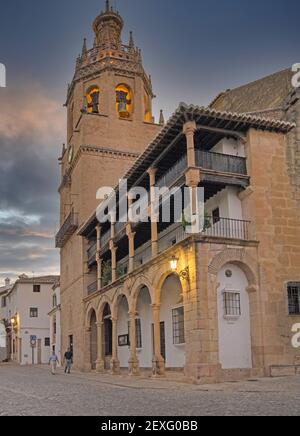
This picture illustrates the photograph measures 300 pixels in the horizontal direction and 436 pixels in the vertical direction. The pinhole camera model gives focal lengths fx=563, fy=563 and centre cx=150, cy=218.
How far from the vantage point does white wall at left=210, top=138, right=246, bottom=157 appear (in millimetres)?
20531

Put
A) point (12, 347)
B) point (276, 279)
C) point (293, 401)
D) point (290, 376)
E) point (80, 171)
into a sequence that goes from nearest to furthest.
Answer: point (293, 401) → point (290, 376) → point (276, 279) → point (80, 171) → point (12, 347)

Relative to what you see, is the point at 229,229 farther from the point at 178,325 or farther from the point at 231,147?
the point at 178,325

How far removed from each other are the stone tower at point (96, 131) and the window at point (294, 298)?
16894mm

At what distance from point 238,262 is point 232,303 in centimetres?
138

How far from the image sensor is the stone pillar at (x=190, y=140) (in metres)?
19.0

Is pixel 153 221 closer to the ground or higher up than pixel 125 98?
closer to the ground

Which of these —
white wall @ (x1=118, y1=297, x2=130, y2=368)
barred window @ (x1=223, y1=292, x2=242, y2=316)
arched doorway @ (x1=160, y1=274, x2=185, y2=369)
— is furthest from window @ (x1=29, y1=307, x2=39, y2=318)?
barred window @ (x1=223, y1=292, x2=242, y2=316)

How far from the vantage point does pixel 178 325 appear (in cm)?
2223

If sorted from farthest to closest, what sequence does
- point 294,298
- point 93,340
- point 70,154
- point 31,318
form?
point 31,318 < point 70,154 < point 93,340 < point 294,298

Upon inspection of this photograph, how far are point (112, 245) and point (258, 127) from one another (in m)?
10.5

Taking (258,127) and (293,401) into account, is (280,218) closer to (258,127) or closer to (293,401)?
(258,127)

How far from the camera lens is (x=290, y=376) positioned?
18.0 m

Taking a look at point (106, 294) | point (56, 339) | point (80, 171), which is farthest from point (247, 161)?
point (56, 339)

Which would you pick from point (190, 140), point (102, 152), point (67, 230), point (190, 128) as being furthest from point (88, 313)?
point (190, 128)
